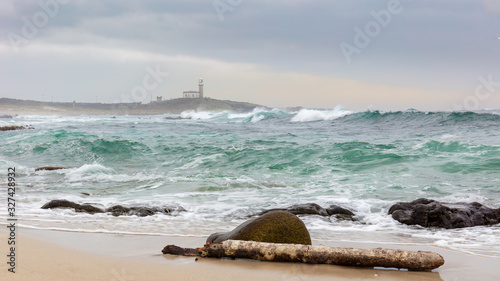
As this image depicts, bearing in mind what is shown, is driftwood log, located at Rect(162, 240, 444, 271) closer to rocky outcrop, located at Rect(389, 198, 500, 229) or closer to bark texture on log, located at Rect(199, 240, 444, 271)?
bark texture on log, located at Rect(199, 240, 444, 271)

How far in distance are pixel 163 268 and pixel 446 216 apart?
4.33 m

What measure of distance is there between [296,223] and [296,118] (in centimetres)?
4206

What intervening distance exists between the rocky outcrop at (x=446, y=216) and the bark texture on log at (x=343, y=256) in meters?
2.84

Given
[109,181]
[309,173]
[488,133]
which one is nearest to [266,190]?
[309,173]

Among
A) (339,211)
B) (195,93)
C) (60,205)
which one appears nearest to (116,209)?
(60,205)

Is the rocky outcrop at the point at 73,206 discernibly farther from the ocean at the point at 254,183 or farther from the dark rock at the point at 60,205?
the ocean at the point at 254,183

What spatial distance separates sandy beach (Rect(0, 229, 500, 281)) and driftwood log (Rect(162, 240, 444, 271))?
6 centimetres

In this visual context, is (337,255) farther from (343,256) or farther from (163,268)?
(163,268)

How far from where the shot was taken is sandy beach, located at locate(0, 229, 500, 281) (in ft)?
11.3

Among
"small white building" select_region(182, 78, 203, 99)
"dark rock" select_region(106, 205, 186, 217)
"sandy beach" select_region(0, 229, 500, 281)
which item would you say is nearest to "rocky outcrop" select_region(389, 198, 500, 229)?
"sandy beach" select_region(0, 229, 500, 281)

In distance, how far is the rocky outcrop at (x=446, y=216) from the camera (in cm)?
629

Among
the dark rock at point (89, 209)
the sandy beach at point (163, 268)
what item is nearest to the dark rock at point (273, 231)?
the sandy beach at point (163, 268)

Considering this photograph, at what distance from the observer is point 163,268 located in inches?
145

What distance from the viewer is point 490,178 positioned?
10320 millimetres
